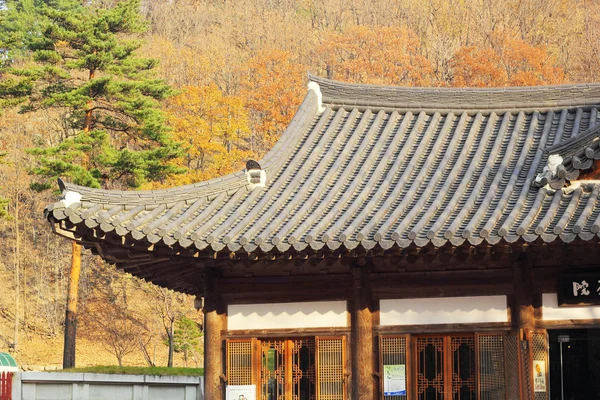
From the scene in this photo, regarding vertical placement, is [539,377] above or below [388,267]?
below

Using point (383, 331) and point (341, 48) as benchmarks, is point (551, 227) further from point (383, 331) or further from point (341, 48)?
point (341, 48)

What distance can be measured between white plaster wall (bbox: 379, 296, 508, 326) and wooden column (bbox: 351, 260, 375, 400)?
225 mm

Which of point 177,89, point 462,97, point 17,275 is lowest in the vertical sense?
point 462,97

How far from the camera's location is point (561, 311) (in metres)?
11.1

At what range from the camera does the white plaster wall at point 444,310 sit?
11.3 metres

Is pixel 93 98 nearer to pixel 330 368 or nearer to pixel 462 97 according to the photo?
pixel 462 97

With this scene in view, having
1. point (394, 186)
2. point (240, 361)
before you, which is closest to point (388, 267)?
point (394, 186)

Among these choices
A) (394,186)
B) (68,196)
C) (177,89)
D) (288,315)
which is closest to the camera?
(68,196)

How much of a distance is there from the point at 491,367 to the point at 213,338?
3629mm

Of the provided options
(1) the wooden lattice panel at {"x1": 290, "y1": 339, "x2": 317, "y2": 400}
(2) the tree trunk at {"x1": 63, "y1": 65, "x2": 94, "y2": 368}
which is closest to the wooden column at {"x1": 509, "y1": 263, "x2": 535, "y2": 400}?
(1) the wooden lattice panel at {"x1": 290, "y1": 339, "x2": 317, "y2": 400}

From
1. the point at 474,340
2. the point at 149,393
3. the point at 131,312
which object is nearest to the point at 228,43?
the point at 131,312

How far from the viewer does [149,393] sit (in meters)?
15.6

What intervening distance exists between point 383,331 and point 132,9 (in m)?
24.7

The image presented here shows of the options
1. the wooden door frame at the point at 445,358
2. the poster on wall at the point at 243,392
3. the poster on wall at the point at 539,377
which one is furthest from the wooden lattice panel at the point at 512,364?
the poster on wall at the point at 243,392
